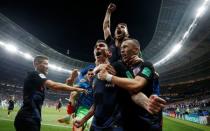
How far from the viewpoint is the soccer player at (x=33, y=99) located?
4.38 metres

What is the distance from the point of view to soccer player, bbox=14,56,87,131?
438 centimetres

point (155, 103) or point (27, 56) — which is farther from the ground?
point (27, 56)

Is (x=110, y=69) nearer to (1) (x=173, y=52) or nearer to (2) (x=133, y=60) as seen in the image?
(2) (x=133, y=60)

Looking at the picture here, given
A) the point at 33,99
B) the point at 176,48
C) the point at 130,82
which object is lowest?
the point at 33,99

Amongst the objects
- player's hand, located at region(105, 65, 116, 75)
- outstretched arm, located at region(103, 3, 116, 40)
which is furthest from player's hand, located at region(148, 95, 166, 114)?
outstretched arm, located at region(103, 3, 116, 40)

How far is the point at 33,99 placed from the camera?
179 inches

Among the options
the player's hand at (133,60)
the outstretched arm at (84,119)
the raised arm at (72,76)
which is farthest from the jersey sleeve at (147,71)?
the raised arm at (72,76)

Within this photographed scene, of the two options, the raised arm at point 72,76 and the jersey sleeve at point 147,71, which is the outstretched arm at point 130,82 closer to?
the jersey sleeve at point 147,71

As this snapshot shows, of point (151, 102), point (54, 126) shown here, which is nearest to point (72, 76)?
point (151, 102)

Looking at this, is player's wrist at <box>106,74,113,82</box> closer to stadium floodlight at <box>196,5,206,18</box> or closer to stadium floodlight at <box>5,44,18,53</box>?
stadium floodlight at <box>196,5,206,18</box>

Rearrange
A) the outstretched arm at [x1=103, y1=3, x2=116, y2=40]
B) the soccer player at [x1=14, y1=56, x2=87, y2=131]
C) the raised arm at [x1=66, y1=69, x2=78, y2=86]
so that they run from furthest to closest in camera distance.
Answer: the outstretched arm at [x1=103, y1=3, x2=116, y2=40] → the raised arm at [x1=66, y1=69, x2=78, y2=86] → the soccer player at [x1=14, y1=56, x2=87, y2=131]

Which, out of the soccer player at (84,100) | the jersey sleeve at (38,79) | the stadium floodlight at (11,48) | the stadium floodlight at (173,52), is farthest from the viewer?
the stadium floodlight at (11,48)

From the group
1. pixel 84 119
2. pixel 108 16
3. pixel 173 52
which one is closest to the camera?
pixel 84 119

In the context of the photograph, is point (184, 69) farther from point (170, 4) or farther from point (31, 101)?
point (31, 101)
